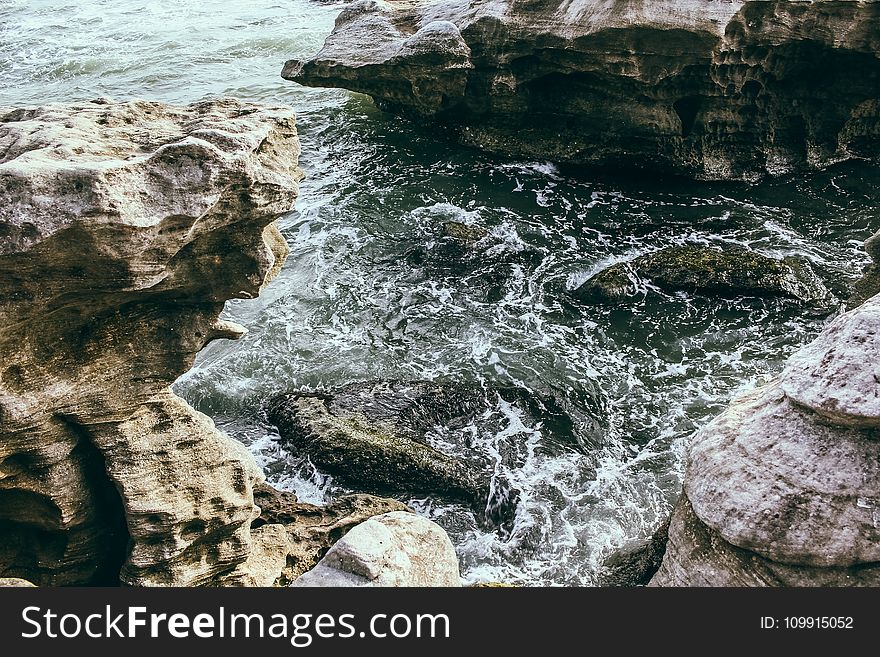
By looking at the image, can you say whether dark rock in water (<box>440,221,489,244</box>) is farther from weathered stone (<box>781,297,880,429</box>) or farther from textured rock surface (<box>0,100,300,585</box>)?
weathered stone (<box>781,297,880,429</box>)

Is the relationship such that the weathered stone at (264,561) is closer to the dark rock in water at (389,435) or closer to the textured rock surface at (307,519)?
the textured rock surface at (307,519)

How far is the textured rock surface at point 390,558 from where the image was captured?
7.14 m

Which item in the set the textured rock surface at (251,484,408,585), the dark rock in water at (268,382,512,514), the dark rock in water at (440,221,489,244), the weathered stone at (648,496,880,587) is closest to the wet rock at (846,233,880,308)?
the weathered stone at (648,496,880,587)

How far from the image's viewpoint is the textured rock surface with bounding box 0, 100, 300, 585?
6102 millimetres

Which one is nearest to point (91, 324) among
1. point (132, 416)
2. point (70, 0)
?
point (132, 416)

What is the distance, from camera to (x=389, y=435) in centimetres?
1193

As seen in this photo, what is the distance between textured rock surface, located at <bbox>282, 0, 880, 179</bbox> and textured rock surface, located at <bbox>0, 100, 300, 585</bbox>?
11.5 m

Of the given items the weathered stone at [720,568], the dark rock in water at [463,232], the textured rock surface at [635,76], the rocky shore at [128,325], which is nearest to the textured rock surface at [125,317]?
the rocky shore at [128,325]

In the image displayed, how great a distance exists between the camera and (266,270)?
25.6ft

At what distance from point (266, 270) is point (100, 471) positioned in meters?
2.62

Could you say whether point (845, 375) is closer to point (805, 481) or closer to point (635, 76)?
point (805, 481)

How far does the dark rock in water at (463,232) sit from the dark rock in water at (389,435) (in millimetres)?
4582

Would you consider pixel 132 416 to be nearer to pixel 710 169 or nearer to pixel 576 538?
pixel 576 538

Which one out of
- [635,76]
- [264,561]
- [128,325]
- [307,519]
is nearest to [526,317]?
[635,76]
